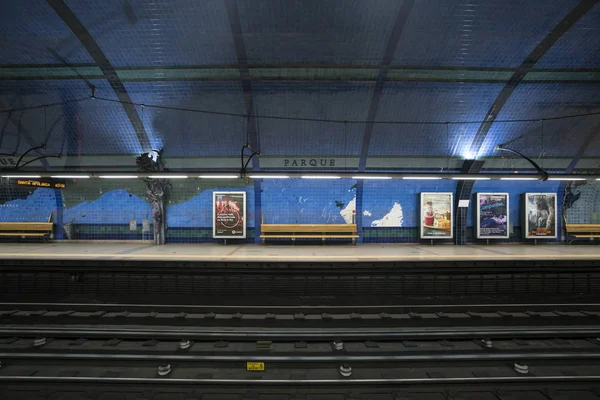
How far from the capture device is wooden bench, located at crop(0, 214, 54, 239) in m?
9.66

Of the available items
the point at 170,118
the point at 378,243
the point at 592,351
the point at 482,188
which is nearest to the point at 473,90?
the point at 482,188

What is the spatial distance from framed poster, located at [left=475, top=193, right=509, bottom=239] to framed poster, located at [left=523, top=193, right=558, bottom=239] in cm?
87

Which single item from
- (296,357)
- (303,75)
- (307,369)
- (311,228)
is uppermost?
(303,75)

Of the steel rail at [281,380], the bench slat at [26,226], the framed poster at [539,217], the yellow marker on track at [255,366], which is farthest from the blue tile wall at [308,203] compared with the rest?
the bench slat at [26,226]

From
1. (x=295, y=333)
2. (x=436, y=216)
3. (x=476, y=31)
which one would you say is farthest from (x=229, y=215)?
(x=476, y=31)

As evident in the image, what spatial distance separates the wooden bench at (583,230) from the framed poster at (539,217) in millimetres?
844

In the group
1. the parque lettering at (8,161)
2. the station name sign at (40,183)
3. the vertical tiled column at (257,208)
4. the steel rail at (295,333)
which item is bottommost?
the steel rail at (295,333)

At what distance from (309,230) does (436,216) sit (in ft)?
15.9

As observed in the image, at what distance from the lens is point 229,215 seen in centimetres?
936

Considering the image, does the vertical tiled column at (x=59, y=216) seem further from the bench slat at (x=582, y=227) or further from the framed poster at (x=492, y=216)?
the bench slat at (x=582, y=227)

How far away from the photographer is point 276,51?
6914 mm

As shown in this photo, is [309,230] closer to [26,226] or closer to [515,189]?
[515,189]

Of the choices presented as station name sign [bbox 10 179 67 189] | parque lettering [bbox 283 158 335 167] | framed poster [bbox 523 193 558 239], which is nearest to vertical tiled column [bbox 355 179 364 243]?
parque lettering [bbox 283 158 335 167]

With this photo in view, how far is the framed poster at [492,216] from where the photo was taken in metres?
9.61
